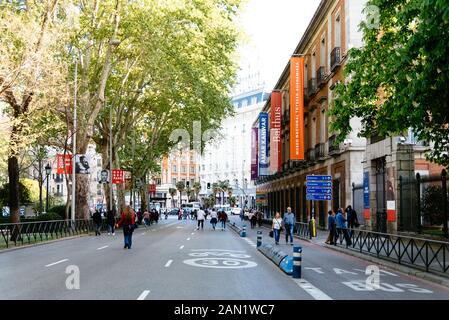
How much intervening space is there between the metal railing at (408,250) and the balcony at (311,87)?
23252 millimetres

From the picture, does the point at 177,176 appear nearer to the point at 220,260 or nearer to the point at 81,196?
the point at 81,196

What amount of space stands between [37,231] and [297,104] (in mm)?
22532

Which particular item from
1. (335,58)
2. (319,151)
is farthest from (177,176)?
(335,58)

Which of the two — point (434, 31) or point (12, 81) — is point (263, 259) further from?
point (12, 81)

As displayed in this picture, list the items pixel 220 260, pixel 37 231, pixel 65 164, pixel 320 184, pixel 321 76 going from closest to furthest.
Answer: pixel 220 260 < pixel 37 231 < pixel 320 184 < pixel 65 164 < pixel 321 76

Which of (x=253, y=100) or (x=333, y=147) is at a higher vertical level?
(x=253, y=100)

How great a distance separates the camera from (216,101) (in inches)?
1670

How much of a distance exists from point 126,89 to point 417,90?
3600cm

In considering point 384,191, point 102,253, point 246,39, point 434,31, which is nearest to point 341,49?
point 246,39

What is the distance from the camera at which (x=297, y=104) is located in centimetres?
4312

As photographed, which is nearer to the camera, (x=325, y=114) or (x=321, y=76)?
(x=325, y=114)

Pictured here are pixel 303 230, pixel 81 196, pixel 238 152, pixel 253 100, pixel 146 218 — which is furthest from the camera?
pixel 253 100

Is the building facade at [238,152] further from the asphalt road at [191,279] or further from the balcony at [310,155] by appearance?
the asphalt road at [191,279]

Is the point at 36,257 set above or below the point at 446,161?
below
